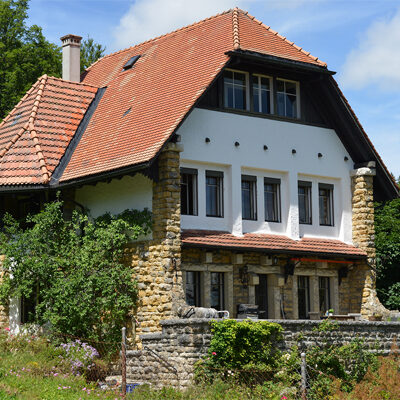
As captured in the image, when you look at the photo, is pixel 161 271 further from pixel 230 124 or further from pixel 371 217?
pixel 371 217

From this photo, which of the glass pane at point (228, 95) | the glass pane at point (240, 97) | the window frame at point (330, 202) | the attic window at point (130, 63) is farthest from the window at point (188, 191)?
the attic window at point (130, 63)

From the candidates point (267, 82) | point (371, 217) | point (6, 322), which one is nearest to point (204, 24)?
point (267, 82)

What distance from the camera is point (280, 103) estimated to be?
27.7 metres

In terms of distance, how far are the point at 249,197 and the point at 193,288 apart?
3343 mm

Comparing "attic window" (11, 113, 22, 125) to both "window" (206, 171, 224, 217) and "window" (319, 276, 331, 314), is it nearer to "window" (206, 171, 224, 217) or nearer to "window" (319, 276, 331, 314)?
"window" (206, 171, 224, 217)

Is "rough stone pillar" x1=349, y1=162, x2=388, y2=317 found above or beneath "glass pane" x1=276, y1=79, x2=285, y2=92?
beneath

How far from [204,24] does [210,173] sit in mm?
6002

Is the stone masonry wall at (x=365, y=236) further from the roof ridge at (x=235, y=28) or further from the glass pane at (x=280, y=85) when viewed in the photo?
the roof ridge at (x=235, y=28)

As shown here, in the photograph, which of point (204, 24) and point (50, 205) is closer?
point (50, 205)

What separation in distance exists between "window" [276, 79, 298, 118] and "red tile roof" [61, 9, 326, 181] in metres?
0.87

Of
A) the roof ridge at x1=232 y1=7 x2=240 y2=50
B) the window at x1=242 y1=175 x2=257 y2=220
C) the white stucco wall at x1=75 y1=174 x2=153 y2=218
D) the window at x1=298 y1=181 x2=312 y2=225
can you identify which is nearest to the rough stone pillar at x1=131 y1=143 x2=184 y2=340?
the white stucco wall at x1=75 y1=174 x2=153 y2=218

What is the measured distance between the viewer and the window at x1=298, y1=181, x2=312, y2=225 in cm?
2795

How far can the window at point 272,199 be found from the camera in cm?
2711

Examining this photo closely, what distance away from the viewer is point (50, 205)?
24.9 meters
